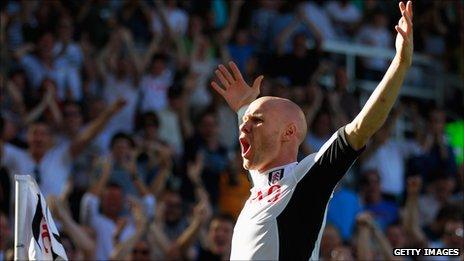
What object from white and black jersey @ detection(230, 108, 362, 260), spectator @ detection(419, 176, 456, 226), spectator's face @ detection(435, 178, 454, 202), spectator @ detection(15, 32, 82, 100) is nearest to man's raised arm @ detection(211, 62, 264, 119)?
white and black jersey @ detection(230, 108, 362, 260)

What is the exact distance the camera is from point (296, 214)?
6.85 m

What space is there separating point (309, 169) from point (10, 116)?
23.5ft

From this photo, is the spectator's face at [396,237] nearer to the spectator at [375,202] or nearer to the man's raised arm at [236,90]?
the spectator at [375,202]

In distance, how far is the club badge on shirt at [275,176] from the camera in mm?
7012

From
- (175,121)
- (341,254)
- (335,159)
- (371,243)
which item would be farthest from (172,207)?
(335,159)

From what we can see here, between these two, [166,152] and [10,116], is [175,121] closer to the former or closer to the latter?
[166,152]

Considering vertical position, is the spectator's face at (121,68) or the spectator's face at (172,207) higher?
the spectator's face at (121,68)

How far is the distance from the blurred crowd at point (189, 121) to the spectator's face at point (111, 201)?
0.01m

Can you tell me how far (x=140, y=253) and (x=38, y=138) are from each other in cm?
167

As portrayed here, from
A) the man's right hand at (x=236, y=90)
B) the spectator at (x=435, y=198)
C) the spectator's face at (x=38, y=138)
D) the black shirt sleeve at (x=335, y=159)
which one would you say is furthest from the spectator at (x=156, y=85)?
the black shirt sleeve at (x=335, y=159)

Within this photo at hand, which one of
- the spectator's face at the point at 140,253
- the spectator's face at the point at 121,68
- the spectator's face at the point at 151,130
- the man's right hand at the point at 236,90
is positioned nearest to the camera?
the man's right hand at the point at 236,90

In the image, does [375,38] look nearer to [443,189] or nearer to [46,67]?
[443,189]

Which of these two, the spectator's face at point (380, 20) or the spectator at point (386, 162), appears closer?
the spectator at point (386, 162)

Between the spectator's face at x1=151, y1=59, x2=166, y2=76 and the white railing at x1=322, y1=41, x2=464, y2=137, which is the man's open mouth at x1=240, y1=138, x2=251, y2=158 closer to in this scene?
the spectator's face at x1=151, y1=59, x2=166, y2=76
